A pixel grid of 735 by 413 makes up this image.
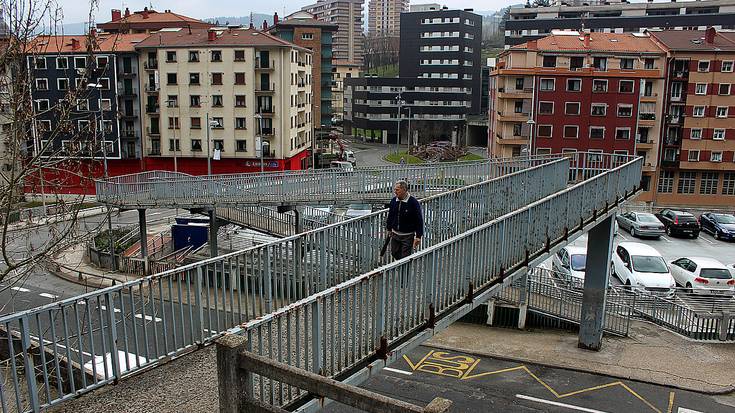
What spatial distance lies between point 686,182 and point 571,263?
2913 centimetres

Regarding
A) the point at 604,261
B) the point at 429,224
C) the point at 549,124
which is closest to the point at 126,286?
the point at 429,224

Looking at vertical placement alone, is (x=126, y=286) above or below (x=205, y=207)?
above

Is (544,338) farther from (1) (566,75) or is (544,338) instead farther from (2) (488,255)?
(1) (566,75)

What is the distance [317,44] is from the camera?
71812mm

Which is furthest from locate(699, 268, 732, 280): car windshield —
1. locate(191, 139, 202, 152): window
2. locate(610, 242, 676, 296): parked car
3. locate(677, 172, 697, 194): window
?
locate(191, 139, 202, 152): window

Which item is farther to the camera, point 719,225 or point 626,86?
point 626,86

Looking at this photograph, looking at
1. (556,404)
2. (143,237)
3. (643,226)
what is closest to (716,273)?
(643,226)

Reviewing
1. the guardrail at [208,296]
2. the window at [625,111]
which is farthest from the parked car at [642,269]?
the window at [625,111]

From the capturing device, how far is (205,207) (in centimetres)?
2575

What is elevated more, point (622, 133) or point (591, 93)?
point (591, 93)

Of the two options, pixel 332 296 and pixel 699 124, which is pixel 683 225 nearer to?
pixel 699 124

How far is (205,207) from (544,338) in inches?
566

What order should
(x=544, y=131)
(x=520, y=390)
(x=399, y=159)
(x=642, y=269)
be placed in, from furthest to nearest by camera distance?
1. (x=399, y=159)
2. (x=544, y=131)
3. (x=642, y=269)
4. (x=520, y=390)

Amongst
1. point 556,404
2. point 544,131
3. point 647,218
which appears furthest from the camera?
point 544,131
